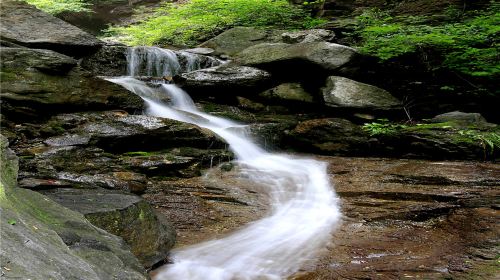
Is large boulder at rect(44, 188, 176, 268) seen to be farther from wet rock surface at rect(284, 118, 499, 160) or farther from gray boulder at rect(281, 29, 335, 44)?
gray boulder at rect(281, 29, 335, 44)

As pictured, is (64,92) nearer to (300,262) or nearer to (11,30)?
(11,30)

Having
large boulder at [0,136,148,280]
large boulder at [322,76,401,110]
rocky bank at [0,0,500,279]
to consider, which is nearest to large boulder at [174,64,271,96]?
rocky bank at [0,0,500,279]

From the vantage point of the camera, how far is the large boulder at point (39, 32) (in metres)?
9.01

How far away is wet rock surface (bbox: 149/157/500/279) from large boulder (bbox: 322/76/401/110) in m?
2.37

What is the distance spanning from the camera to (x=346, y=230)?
16.0 feet

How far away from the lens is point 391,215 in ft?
16.9

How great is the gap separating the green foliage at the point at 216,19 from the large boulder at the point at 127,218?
1064 cm

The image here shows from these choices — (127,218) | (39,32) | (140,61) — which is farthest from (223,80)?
(127,218)

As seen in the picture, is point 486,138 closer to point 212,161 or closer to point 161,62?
point 212,161

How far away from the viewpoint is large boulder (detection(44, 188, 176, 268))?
12.7 ft

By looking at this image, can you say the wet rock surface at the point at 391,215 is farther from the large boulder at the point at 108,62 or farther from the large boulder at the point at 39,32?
the large boulder at the point at 39,32

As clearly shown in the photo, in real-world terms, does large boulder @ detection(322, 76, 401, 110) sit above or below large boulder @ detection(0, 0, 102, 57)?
below

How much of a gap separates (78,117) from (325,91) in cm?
564

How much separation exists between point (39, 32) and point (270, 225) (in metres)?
7.70
